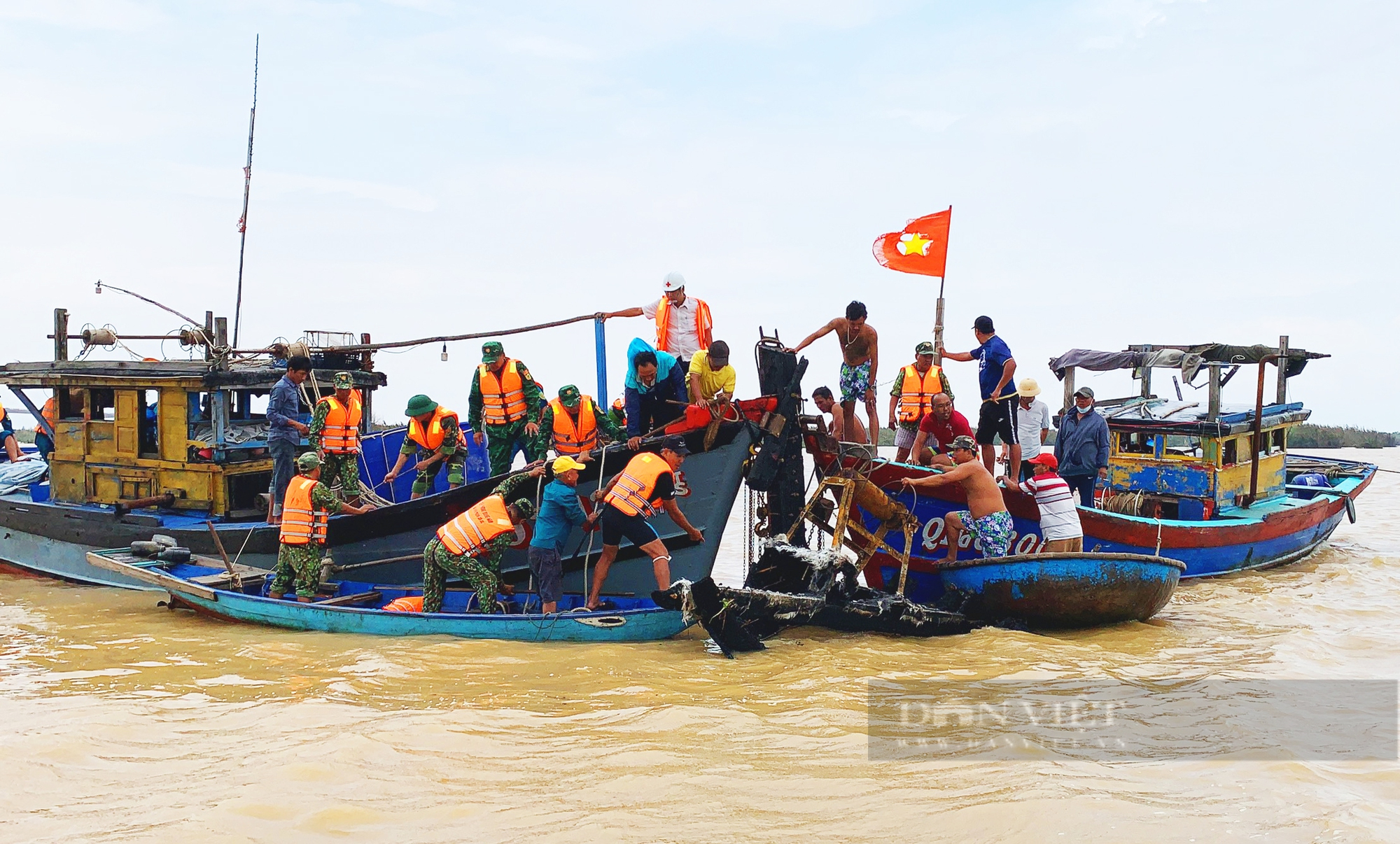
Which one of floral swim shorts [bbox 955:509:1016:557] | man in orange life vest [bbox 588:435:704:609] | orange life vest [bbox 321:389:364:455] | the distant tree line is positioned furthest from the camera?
the distant tree line

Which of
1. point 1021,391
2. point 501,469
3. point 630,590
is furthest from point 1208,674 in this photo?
point 501,469

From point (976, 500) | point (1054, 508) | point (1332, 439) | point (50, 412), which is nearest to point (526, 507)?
point (976, 500)

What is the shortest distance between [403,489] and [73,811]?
7183mm

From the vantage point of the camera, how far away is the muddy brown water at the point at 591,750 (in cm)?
482

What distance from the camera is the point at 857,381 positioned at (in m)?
10.4

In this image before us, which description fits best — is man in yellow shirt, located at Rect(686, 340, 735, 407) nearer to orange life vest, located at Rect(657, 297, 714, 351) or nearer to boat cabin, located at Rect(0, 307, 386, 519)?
orange life vest, located at Rect(657, 297, 714, 351)

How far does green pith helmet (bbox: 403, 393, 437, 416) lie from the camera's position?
392 inches

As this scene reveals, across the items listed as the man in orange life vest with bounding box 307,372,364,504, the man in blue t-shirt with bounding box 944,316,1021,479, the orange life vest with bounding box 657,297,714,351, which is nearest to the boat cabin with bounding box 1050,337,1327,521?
the man in blue t-shirt with bounding box 944,316,1021,479

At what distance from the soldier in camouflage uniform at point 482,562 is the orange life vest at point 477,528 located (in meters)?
0.05

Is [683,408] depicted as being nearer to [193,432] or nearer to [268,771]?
[268,771]

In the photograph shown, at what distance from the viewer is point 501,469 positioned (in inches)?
391

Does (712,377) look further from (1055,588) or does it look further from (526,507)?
(1055,588)

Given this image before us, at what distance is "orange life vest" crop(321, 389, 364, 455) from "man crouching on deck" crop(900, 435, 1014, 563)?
543 centimetres

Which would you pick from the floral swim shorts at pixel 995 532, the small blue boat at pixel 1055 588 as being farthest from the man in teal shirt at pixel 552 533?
the floral swim shorts at pixel 995 532
